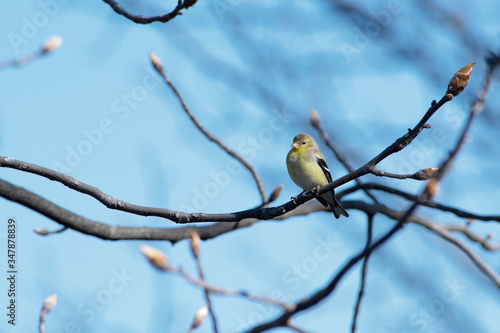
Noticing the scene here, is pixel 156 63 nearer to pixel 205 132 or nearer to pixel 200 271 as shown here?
pixel 205 132

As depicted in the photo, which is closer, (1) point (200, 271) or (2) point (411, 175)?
(1) point (200, 271)

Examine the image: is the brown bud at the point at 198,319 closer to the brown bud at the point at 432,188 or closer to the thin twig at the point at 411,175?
the thin twig at the point at 411,175

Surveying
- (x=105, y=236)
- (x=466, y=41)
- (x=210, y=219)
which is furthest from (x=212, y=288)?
(x=466, y=41)

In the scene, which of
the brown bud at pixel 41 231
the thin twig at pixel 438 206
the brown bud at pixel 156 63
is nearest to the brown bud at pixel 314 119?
the thin twig at pixel 438 206

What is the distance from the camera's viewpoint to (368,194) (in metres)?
4.74

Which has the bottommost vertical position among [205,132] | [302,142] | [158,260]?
[158,260]

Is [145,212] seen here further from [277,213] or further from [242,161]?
[242,161]

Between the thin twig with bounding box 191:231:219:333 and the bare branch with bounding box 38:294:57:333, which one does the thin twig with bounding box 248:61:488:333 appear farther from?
the bare branch with bounding box 38:294:57:333

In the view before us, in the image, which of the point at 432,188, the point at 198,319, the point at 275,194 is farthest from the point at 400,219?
the point at 275,194

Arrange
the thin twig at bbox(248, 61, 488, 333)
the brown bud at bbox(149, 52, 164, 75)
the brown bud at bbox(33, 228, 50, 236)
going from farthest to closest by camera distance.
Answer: the brown bud at bbox(149, 52, 164, 75), the brown bud at bbox(33, 228, 50, 236), the thin twig at bbox(248, 61, 488, 333)

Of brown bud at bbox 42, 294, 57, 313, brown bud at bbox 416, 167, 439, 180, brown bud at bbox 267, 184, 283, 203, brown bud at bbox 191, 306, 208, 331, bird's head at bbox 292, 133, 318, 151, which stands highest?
bird's head at bbox 292, 133, 318, 151

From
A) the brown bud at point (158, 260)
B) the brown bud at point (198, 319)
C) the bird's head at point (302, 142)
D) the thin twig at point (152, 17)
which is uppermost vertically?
the bird's head at point (302, 142)

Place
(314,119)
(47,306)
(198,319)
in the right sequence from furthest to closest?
(314,119), (47,306), (198,319)

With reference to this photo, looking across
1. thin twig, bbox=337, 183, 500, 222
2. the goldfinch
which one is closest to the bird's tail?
thin twig, bbox=337, 183, 500, 222
